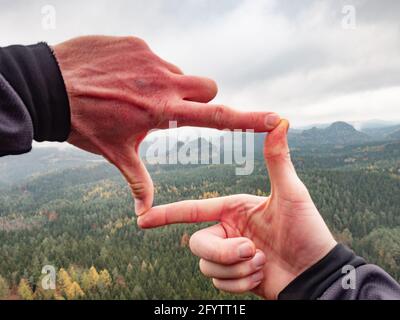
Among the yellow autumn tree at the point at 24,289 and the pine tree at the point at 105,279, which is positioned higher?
the pine tree at the point at 105,279

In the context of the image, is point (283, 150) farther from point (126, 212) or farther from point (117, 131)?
point (126, 212)

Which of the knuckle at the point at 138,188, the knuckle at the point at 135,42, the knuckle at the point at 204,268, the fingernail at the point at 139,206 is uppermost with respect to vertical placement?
the knuckle at the point at 135,42

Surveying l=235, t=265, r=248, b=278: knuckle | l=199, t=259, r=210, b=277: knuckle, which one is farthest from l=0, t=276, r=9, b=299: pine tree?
l=235, t=265, r=248, b=278: knuckle

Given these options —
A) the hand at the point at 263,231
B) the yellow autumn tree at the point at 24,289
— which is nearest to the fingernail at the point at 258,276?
the hand at the point at 263,231

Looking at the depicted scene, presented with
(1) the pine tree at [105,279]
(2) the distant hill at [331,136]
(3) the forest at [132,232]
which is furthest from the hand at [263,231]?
(2) the distant hill at [331,136]

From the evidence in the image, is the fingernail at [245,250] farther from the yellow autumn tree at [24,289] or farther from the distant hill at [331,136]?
the distant hill at [331,136]

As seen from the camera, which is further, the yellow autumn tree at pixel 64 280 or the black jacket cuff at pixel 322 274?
the yellow autumn tree at pixel 64 280

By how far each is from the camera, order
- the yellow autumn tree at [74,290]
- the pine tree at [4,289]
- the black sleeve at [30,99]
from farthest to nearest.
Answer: the pine tree at [4,289], the yellow autumn tree at [74,290], the black sleeve at [30,99]

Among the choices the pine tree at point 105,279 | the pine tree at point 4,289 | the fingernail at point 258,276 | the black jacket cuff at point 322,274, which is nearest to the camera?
the black jacket cuff at point 322,274
